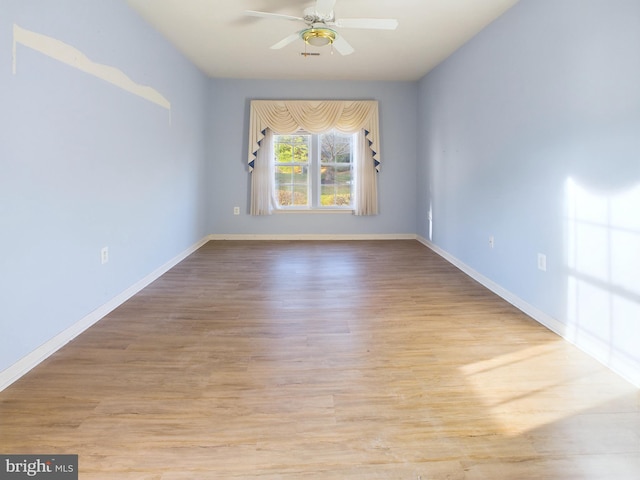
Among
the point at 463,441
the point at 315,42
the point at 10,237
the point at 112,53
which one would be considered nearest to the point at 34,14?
the point at 112,53

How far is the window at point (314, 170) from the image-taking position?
20.2ft

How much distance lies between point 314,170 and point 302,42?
2.27 metres

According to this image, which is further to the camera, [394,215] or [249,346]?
[394,215]

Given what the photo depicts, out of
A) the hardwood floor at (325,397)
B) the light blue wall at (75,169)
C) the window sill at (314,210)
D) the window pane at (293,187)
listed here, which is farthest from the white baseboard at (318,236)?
the hardwood floor at (325,397)

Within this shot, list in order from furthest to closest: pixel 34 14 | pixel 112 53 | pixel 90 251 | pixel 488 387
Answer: pixel 112 53, pixel 90 251, pixel 34 14, pixel 488 387

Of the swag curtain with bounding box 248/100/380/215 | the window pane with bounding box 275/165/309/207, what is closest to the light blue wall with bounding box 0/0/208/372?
the swag curtain with bounding box 248/100/380/215

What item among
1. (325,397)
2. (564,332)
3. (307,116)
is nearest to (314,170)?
(307,116)

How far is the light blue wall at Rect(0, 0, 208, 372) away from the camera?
193 cm

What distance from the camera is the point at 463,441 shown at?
1496mm

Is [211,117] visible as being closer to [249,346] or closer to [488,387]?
[249,346]

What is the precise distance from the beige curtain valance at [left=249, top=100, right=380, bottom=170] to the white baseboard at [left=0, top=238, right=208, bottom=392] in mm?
2991

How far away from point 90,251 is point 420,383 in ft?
7.57

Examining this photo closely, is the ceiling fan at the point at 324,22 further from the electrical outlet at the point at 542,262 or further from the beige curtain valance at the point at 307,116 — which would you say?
the beige curtain valance at the point at 307,116

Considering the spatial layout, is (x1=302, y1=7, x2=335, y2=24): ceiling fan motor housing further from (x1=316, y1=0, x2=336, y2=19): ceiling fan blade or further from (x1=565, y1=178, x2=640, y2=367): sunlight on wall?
(x1=565, y1=178, x2=640, y2=367): sunlight on wall
